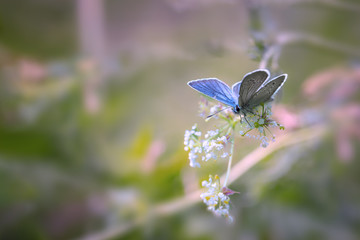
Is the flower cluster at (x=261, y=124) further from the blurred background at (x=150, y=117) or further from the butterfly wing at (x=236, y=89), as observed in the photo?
the blurred background at (x=150, y=117)

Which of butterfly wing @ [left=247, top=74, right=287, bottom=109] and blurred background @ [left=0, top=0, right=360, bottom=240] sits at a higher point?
blurred background @ [left=0, top=0, right=360, bottom=240]

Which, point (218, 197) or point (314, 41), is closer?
point (218, 197)

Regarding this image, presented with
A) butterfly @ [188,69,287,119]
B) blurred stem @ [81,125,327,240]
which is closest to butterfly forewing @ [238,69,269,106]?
butterfly @ [188,69,287,119]

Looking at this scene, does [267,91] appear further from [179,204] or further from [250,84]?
[179,204]

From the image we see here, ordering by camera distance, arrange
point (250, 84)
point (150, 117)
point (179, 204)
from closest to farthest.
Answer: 1. point (250, 84)
2. point (179, 204)
3. point (150, 117)

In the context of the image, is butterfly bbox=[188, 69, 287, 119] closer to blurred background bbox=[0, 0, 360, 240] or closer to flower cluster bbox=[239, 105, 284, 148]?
flower cluster bbox=[239, 105, 284, 148]

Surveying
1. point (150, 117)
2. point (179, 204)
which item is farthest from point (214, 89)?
point (150, 117)

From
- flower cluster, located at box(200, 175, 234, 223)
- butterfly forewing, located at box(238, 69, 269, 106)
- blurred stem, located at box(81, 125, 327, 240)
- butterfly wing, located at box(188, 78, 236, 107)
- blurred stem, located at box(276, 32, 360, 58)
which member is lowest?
flower cluster, located at box(200, 175, 234, 223)

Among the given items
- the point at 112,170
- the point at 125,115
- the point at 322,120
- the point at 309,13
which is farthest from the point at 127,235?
the point at 309,13
